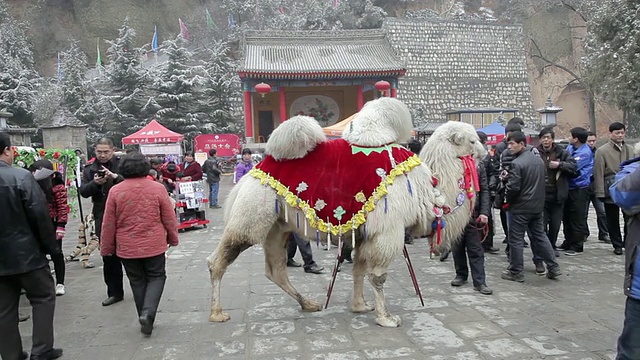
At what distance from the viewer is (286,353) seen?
3258 millimetres

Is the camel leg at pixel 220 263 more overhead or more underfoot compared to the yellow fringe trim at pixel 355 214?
more underfoot

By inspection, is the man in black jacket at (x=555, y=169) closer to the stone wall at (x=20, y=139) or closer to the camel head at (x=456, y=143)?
the camel head at (x=456, y=143)

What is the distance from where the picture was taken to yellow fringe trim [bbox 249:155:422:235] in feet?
11.9

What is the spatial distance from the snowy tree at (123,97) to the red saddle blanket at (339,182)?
22.3m

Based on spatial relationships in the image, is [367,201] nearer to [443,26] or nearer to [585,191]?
[585,191]

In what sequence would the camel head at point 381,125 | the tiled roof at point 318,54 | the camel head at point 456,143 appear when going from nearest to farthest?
the camel head at point 381,125
the camel head at point 456,143
the tiled roof at point 318,54

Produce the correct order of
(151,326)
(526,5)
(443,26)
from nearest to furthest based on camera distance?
(151,326) < (443,26) < (526,5)

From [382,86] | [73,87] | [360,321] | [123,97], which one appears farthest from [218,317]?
[73,87]

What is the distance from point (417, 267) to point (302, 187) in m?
2.64

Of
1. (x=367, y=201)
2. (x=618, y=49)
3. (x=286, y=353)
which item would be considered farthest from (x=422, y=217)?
(x=618, y=49)

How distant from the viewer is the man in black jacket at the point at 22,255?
3012 mm

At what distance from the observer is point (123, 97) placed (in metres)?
24.2

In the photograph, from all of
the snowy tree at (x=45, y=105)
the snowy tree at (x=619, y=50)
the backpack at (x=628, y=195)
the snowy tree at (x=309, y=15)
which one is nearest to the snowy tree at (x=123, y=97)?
the snowy tree at (x=45, y=105)

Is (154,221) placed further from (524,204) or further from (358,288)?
(524,204)
